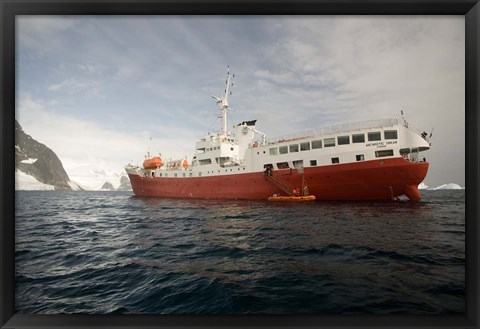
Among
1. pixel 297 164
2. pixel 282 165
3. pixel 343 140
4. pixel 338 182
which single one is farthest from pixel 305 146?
pixel 338 182

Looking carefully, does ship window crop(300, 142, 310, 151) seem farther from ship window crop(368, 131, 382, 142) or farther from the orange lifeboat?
the orange lifeboat

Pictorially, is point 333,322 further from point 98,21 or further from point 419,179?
point 419,179

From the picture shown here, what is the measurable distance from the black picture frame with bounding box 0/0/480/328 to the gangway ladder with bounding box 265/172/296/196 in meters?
9.09

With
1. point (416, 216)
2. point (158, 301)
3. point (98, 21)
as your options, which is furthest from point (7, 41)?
point (416, 216)

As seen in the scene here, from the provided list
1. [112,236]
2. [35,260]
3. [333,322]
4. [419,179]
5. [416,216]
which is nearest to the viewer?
[333,322]

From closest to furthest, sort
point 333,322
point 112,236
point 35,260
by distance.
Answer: point 333,322, point 35,260, point 112,236

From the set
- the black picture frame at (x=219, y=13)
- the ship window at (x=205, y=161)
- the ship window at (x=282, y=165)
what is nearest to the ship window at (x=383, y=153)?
the ship window at (x=282, y=165)

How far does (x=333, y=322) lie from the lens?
2.17m

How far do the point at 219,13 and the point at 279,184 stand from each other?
10.1 metres

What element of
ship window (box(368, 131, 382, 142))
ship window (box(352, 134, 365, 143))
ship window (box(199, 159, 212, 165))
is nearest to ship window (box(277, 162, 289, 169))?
ship window (box(352, 134, 365, 143))

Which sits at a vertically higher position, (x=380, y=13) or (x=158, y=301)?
(x=380, y=13)

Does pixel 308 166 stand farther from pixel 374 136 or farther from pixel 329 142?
pixel 374 136

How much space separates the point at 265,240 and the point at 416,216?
494 centimetres

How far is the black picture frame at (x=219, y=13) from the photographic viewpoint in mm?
2205
